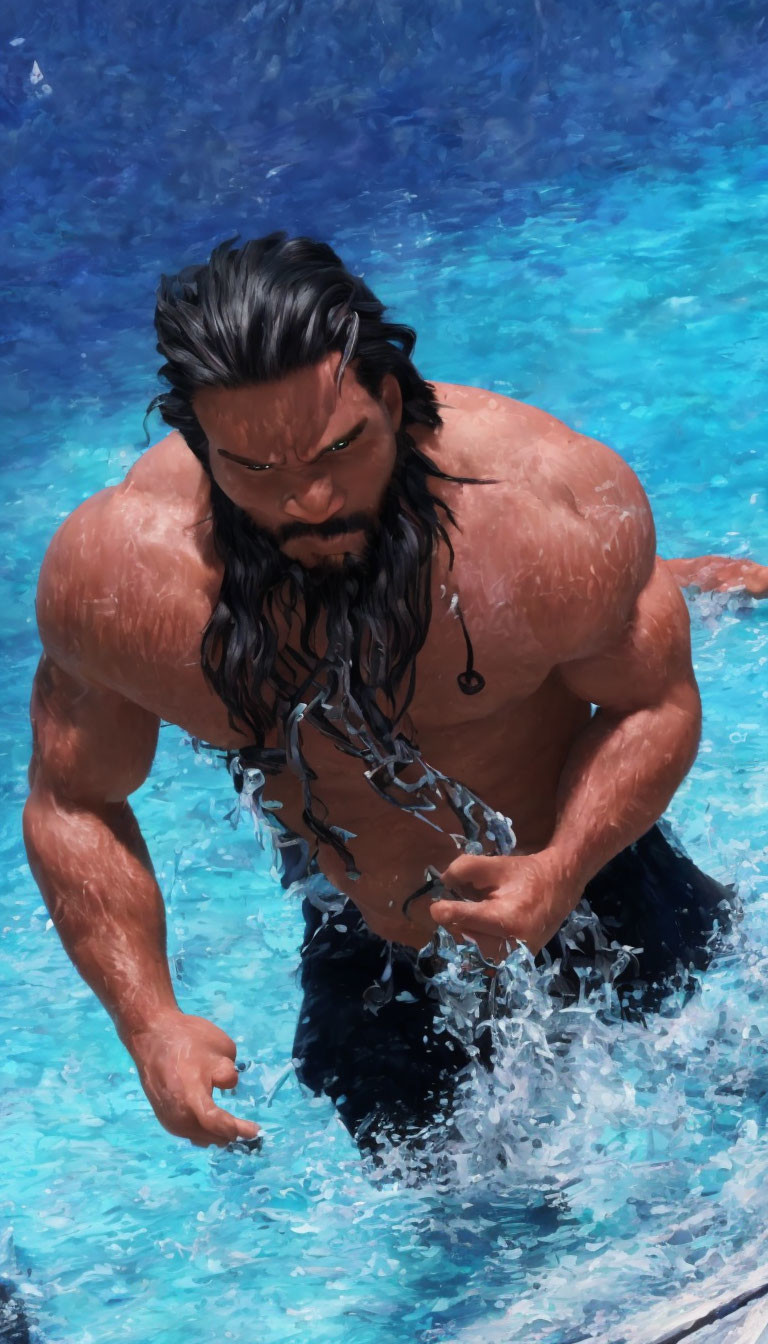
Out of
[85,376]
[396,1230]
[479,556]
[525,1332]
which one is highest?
[85,376]

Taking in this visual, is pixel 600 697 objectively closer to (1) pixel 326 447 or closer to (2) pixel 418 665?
(2) pixel 418 665

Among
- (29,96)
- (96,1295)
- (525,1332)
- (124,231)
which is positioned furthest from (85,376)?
(525,1332)

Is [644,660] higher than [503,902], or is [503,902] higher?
[644,660]

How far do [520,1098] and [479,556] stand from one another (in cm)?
94

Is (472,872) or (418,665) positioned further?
(418,665)

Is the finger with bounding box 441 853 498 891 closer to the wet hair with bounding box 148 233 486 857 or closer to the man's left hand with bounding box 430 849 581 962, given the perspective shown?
the man's left hand with bounding box 430 849 581 962

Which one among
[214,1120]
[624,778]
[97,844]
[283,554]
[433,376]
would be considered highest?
[433,376]

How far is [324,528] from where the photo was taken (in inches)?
69.3

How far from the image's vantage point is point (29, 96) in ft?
20.9

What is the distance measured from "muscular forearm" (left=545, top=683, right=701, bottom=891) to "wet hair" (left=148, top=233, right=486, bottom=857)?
0.75 feet

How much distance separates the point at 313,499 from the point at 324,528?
7cm

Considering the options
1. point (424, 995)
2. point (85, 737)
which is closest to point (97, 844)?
point (85, 737)

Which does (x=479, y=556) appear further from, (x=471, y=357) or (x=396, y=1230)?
(x=471, y=357)

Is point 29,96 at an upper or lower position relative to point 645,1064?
upper
